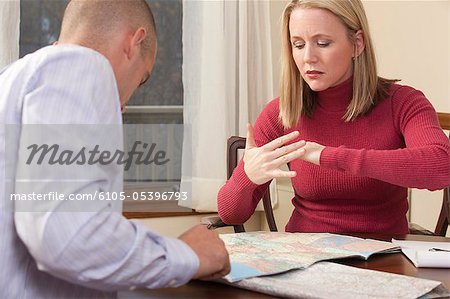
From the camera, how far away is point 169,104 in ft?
12.3

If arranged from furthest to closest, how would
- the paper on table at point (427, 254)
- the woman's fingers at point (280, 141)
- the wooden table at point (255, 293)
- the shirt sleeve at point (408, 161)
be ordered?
the shirt sleeve at point (408, 161)
the woman's fingers at point (280, 141)
the paper on table at point (427, 254)
the wooden table at point (255, 293)

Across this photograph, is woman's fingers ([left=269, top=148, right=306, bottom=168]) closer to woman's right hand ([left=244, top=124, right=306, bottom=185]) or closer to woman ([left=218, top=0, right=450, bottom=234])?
woman's right hand ([left=244, top=124, right=306, bottom=185])

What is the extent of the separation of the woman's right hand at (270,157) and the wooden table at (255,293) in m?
0.32

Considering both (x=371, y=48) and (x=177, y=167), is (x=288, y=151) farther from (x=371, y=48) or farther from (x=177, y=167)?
(x=177, y=167)

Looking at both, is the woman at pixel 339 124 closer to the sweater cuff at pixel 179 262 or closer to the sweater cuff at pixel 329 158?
the sweater cuff at pixel 329 158

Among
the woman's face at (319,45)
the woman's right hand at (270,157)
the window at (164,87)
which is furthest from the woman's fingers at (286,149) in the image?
the window at (164,87)

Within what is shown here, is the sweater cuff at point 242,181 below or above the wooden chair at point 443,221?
above

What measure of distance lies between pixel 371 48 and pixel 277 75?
159cm

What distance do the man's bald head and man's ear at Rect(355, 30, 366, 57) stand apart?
1175mm

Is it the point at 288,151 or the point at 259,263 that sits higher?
the point at 288,151

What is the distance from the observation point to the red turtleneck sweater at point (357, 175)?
2.14 m

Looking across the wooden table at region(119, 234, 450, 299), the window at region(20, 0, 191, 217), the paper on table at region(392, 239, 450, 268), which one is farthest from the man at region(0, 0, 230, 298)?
the window at region(20, 0, 191, 217)

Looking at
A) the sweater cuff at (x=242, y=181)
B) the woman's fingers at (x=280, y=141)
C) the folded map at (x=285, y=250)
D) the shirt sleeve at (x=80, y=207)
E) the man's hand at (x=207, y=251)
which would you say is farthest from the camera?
the sweater cuff at (x=242, y=181)

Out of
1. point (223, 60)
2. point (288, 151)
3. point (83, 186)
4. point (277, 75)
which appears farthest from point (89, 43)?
point (277, 75)
